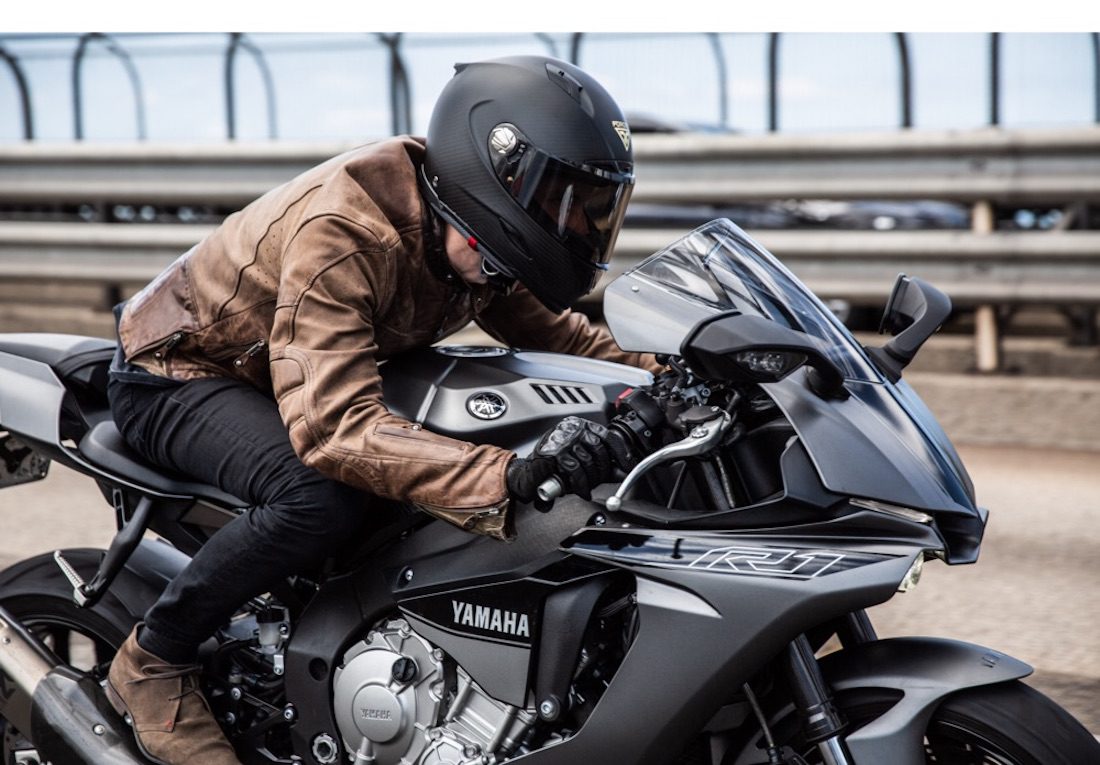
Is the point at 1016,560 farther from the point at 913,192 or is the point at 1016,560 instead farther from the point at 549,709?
the point at 549,709

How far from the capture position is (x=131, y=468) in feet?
9.80

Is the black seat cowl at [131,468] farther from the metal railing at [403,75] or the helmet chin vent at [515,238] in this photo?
the metal railing at [403,75]

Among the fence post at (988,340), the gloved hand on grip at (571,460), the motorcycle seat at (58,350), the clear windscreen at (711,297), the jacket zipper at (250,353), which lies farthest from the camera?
the fence post at (988,340)

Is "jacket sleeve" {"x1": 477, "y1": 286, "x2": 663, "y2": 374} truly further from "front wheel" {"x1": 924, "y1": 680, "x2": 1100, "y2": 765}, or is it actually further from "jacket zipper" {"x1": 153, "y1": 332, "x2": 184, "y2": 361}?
"front wheel" {"x1": 924, "y1": 680, "x2": 1100, "y2": 765}

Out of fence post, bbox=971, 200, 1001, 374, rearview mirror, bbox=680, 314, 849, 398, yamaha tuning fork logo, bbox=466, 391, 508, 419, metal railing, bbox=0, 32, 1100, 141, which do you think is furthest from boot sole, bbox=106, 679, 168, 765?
metal railing, bbox=0, 32, 1100, 141

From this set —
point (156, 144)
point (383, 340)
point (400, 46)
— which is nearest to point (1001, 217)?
point (400, 46)

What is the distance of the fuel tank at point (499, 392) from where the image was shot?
2.65 meters

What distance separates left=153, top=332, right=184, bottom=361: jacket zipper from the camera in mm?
2951

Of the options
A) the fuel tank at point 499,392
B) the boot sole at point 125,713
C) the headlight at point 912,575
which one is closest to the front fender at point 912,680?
the headlight at point 912,575

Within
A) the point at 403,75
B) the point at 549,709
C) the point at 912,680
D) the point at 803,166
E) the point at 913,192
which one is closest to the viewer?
the point at 912,680

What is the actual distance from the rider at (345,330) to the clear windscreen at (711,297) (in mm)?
200

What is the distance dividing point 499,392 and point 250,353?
1.89ft

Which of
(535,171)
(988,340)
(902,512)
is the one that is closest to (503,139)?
(535,171)

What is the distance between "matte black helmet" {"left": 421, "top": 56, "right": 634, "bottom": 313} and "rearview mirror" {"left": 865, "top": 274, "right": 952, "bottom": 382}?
561mm
